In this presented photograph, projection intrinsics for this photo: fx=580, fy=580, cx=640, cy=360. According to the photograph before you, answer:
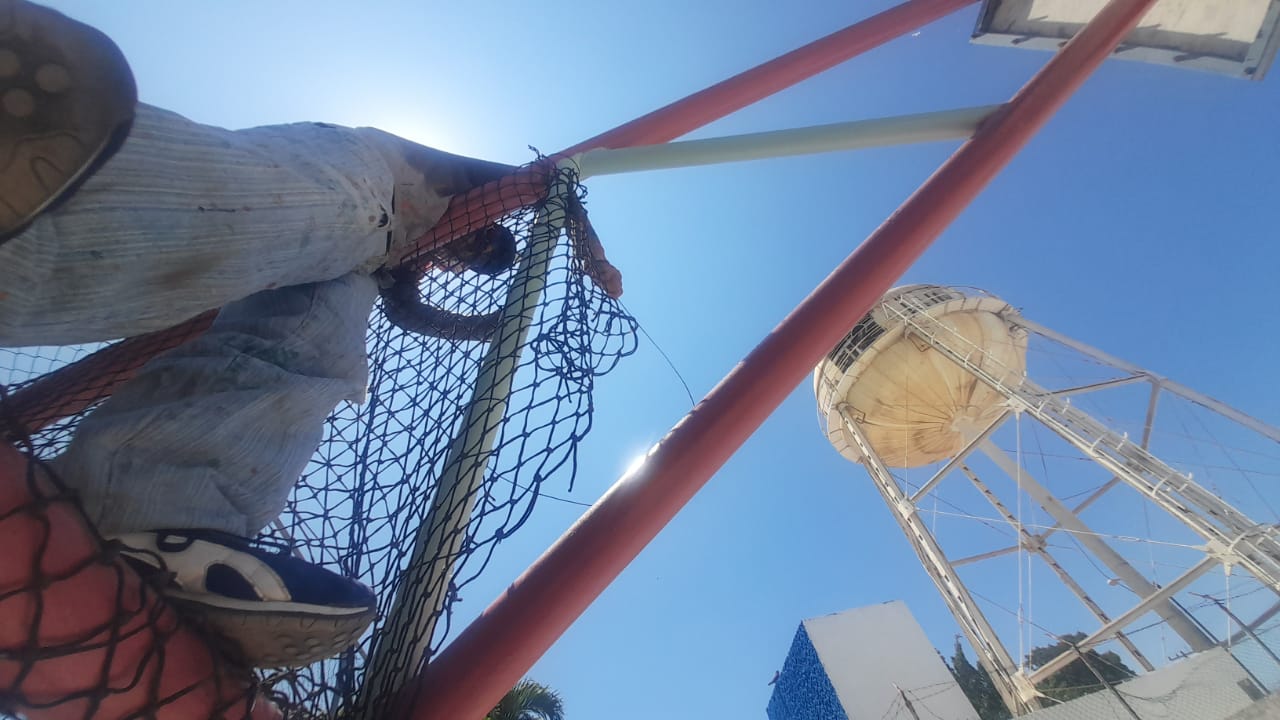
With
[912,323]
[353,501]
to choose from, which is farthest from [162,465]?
[912,323]

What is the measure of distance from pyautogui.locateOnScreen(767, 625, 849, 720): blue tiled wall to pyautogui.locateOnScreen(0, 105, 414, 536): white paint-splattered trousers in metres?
8.59

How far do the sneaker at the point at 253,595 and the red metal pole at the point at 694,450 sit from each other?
0.17 metres

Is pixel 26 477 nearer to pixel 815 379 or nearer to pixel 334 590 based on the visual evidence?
pixel 334 590

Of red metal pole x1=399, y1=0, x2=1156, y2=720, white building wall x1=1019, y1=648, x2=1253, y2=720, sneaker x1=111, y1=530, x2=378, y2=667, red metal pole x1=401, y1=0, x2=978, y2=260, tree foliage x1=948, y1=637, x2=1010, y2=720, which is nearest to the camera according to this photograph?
sneaker x1=111, y1=530, x2=378, y2=667

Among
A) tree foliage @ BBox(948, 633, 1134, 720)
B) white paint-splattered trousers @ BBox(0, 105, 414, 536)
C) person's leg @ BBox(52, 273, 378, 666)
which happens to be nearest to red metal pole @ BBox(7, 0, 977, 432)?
white paint-splattered trousers @ BBox(0, 105, 414, 536)

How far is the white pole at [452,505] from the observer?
3.11ft

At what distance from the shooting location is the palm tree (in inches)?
303

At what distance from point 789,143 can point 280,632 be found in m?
2.12

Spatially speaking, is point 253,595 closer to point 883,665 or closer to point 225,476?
point 225,476

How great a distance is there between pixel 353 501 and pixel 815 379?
7.96 m

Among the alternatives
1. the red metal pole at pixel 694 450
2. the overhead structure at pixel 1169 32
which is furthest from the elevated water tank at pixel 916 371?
the red metal pole at pixel 694 450

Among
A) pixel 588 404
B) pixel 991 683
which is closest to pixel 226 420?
pixel 588 404

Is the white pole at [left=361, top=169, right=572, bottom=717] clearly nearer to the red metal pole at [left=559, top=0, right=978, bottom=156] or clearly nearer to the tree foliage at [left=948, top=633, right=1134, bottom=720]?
the red metal pole at [left=559, top=0, right=978, bottom=156]

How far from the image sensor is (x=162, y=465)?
77cm
